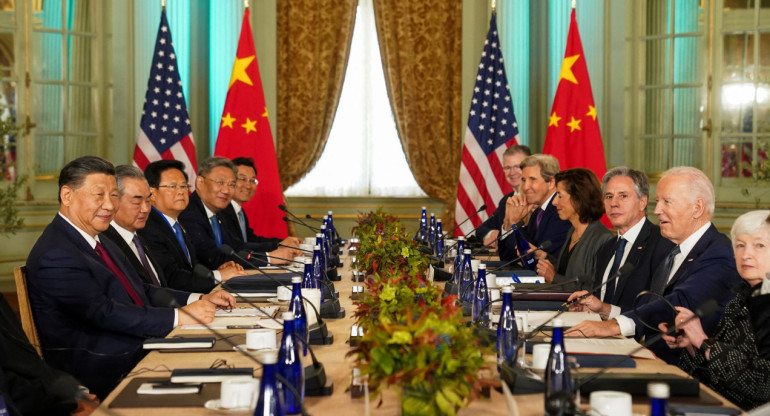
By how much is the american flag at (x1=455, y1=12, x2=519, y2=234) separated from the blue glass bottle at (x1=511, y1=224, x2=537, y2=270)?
8.11 feet

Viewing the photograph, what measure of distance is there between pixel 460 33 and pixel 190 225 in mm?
3772

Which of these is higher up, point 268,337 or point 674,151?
point 674,151

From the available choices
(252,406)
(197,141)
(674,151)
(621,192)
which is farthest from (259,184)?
(252,406)

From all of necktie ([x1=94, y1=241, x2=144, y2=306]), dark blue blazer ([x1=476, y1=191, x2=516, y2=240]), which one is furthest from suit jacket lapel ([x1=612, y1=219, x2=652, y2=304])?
dark blue blazer ([x1=476, y1=191, x2=516, y2=240])

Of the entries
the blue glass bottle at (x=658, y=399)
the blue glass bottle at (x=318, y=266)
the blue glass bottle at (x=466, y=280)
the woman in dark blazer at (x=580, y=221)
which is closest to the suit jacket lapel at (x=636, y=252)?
the woman in dark blazer at (x=580, y=221)

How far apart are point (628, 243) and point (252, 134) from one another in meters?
4.52

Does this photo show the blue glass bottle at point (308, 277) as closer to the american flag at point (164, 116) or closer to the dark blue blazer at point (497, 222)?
the dark blue blazer at point (497, 222)

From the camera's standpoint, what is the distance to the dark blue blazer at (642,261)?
3.65 metres

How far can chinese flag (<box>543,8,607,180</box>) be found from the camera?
734 cm

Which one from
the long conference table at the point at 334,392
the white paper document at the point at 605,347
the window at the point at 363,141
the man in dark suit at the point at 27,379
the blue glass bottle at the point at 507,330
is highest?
the window at the point at 363,141

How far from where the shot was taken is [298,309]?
2645 mm

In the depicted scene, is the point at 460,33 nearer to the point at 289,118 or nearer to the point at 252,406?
the point at 289,118

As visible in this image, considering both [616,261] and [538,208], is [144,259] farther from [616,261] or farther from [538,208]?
[538,208]

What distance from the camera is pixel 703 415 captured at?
6.22 ft
